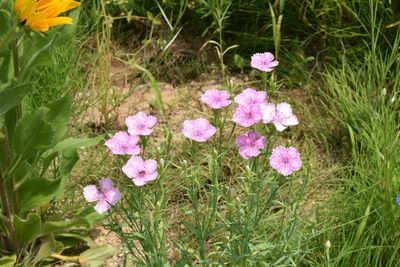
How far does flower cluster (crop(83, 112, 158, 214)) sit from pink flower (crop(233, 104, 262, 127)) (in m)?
0.21

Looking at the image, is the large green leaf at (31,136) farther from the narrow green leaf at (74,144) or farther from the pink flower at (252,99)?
the pink flower at (252,99)

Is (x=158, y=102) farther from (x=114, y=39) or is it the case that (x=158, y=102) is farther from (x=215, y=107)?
(x=215, y=107)

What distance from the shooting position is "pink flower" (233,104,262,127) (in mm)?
1493

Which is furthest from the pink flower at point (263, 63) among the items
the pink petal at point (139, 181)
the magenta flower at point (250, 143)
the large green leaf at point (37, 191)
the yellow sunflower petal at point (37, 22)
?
the large green leaf at point (37, 191)

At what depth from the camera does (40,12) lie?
1454mm

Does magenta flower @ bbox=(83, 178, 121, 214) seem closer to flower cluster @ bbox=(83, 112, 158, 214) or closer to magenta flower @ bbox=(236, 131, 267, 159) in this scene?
flower cluster @ bbox=(83, 112, 158, 214)

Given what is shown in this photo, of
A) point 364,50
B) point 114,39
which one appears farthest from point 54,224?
point 364,50

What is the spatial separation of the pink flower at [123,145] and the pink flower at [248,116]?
0.24 meters

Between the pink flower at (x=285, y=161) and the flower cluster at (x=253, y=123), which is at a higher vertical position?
the flower cluster at (x=253, y=123)

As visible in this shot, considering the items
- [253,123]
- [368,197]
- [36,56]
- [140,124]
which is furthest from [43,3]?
[368,197]

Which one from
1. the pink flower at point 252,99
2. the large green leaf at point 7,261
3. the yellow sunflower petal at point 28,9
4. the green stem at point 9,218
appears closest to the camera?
the yellow sunflower petal at point 28,9

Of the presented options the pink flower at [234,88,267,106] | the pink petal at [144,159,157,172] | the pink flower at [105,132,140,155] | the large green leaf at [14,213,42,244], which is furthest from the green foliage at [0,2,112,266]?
the pink flower at [234,88,267,106]

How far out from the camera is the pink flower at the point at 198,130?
1469 mm

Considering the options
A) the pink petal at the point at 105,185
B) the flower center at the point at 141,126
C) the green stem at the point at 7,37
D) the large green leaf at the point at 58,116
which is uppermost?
the green stem at the point at 7,37
